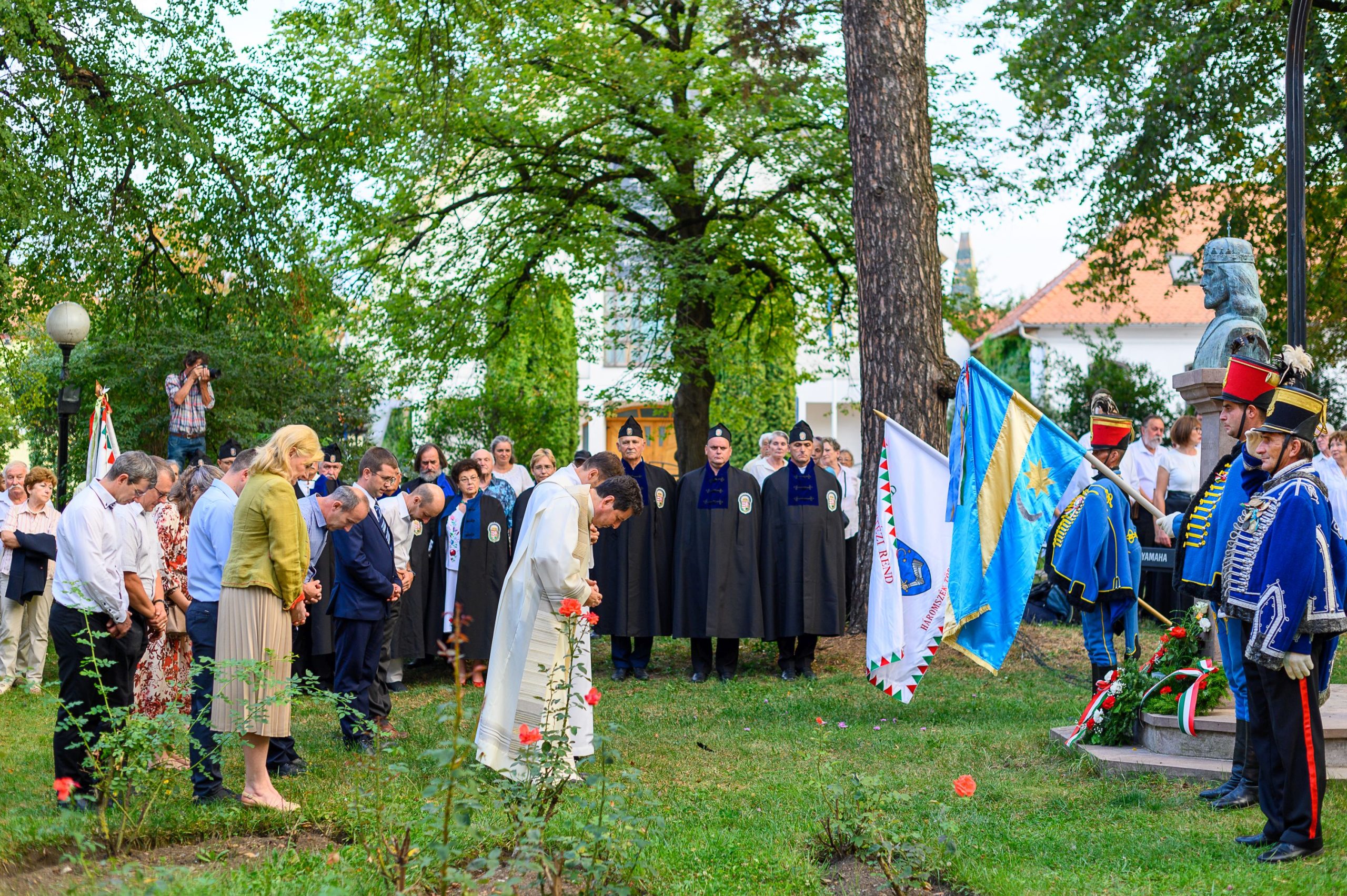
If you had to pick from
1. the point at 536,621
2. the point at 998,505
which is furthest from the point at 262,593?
the point at 998,505

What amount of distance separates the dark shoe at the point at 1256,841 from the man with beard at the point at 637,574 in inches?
245

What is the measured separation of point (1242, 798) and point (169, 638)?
575 centimetres

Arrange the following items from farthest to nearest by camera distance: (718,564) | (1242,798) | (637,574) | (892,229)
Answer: (892,229), (637,574), (718,564), (1242,798)

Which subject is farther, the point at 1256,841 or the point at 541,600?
the point at 541,600

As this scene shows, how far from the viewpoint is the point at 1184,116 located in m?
17.6

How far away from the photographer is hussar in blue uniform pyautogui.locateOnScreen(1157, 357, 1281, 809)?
570cm

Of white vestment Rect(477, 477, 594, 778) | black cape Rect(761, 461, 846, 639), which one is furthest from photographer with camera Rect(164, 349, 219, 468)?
white vestment Rect(477, 477, 594, 778)

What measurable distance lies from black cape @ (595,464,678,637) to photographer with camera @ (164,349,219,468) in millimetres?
3765

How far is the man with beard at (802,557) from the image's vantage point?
35.6 feet

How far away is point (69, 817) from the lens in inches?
182

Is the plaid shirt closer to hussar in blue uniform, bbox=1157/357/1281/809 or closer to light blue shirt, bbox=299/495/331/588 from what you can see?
light blue shirt, bbox=299/495/331/588

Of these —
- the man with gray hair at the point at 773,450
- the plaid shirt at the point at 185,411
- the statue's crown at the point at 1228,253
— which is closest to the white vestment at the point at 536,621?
the statue's crown at the point at 1228,253

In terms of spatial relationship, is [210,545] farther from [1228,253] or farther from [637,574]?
[1228,253]

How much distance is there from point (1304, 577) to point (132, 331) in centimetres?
1316
